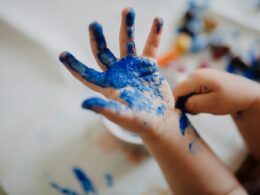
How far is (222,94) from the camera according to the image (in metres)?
0.54

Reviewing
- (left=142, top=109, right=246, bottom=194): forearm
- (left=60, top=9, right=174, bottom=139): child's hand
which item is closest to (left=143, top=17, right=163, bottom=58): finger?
(left=60, top=9, right=174, bottom=139): child's hand

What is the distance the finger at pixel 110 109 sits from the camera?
1.17 feet

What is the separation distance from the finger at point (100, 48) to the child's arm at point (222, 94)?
0.59 ft

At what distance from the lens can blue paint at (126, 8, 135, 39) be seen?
1.39ft

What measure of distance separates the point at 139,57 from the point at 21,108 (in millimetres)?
343

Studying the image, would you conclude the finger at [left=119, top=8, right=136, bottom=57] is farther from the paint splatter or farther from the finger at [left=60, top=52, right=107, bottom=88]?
the paint splatter

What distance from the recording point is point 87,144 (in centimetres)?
65

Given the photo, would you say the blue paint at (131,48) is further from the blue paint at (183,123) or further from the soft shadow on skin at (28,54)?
the soft shadow on skin at (28,54)

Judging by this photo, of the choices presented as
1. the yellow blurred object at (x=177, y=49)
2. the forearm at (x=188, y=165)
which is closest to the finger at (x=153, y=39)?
the forearm at (x=188, y=165)

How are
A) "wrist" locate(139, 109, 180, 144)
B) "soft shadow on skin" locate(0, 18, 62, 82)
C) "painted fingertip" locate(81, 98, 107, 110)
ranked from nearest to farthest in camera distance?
"painted fingertip" locate(81, 98, 107, 110) < "wrist" locate(139, 109, 180, 144) < "soft shadow on skin" locate(0, 18, 62, 82)

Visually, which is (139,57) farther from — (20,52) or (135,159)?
(20,52)

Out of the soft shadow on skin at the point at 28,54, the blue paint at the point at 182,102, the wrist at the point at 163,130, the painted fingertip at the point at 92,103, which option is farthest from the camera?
the soft shadow on skin at the point at 28,54

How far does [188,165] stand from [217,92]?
132 mm

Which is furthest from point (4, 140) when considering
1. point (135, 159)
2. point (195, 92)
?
point (195, 92)
